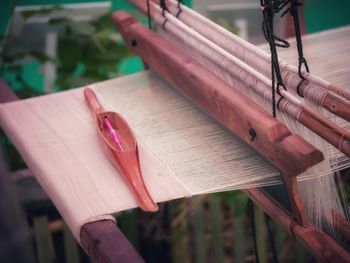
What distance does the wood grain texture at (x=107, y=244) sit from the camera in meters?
0.98

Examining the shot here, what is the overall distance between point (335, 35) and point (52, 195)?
38.8 inches

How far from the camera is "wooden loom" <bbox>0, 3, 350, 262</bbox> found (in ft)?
3.40

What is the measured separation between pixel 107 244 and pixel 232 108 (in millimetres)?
394

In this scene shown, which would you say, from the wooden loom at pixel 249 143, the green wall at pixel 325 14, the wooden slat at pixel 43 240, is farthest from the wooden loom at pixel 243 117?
the green wall at pixel 325 14

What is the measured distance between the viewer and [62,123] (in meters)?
1.47

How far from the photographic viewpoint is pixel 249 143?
1.19 m

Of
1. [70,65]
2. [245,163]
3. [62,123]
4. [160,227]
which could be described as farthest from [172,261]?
[245,163]

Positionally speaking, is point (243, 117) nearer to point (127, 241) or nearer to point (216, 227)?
point (127, 241)

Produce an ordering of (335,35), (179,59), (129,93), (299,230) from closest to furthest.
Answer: (299,230)
(179,59)
(129,93)
(335,35)

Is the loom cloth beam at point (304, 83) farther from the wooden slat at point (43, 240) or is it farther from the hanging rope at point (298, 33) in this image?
the wooden slat at point (43, 240)

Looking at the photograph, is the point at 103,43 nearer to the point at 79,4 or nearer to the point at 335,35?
the point at 79,4

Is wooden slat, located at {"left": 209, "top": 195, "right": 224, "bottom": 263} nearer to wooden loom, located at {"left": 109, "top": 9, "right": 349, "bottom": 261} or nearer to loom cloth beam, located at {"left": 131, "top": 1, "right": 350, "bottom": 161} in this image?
wooden loom, located at {"left": 109, "top": 9, "right": 349, "bottom": 261}

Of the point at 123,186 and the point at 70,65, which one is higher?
the point at 123,186

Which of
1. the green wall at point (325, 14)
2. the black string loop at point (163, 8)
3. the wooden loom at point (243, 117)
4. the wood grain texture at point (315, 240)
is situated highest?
the black string loop at point (163, 8)
